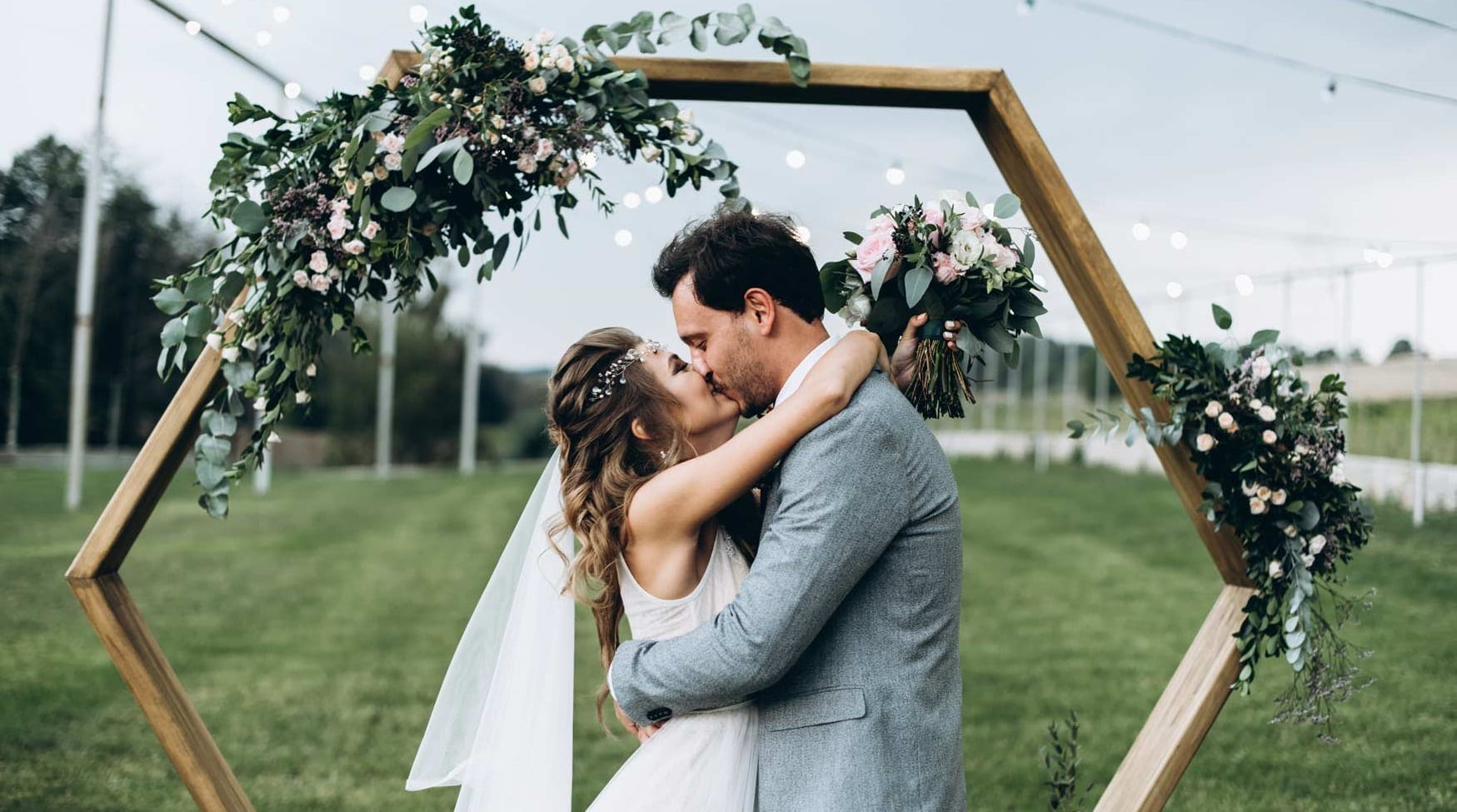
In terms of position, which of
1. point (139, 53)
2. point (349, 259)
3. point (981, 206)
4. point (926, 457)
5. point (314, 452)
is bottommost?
point (314, 452)

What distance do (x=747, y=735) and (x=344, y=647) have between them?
7.14m

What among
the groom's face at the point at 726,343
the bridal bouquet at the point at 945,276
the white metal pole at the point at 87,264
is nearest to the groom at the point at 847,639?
the groom's face at the point at 726,343

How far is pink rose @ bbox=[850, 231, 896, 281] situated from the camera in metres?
2.54

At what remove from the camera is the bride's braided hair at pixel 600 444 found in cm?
262

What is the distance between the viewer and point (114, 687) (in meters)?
7.13

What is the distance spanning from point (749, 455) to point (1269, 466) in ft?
4.71

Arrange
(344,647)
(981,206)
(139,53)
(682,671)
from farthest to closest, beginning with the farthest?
1. (139,53)
2. (344,647)
3. (981,206)
4. (682,671)

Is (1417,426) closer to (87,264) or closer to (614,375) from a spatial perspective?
(614,375)

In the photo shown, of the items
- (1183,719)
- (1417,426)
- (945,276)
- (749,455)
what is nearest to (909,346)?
(945,276)

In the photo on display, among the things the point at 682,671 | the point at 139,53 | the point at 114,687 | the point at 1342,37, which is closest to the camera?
the point at 682,671

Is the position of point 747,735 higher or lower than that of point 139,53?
lower

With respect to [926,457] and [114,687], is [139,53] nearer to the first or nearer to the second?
[114,687]

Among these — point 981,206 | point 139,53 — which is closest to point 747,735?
point 981,206

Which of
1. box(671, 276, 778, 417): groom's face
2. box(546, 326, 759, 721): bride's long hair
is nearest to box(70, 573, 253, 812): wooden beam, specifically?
box(546, 326, 759, 721): bride's long hair
